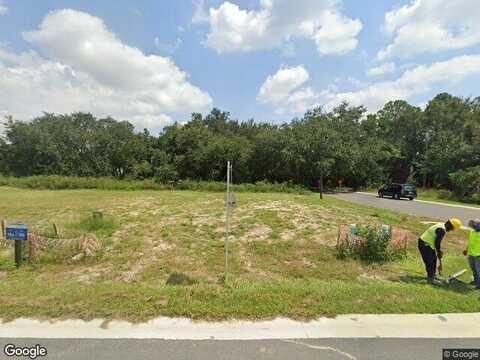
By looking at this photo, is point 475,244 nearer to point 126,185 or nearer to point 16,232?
point 16,232

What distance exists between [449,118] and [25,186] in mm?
56497

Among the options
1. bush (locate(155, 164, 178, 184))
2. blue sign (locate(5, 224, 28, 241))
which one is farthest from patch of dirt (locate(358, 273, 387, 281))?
bush (locate(155, 164, 178, 184))

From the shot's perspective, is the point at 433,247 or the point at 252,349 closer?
the point at 252,349

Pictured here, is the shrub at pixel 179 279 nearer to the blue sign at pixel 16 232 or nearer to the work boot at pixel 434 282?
→ the blue sign at pixel 16 232

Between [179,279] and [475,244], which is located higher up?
[475,244]

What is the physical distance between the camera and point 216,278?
484 centimetres

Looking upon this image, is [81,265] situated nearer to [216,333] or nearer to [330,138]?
[216,333]

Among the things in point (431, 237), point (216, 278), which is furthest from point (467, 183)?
point (216, 278)

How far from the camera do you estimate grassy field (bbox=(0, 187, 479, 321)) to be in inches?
137

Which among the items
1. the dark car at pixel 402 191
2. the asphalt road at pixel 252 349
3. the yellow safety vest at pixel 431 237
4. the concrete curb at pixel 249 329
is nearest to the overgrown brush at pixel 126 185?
the dark car at pixel 402 191

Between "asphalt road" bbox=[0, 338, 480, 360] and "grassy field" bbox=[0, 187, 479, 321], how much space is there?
53cm

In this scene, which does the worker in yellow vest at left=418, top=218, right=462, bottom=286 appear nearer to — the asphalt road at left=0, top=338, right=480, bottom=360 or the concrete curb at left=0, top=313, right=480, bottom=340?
the concrete curb at left=0, top=313, right=480, bottom=340

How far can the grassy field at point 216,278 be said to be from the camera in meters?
3.47

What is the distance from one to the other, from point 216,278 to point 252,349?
226 centimetres
